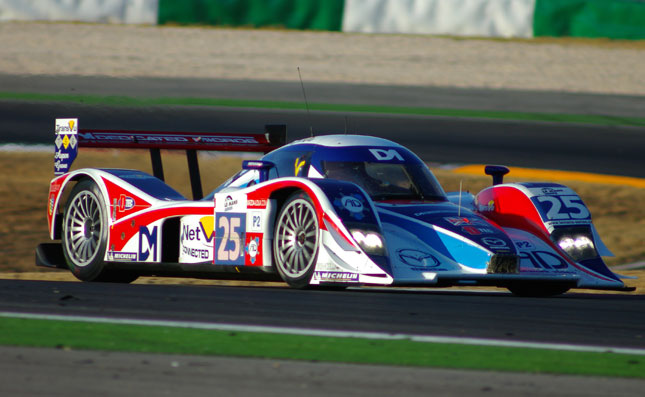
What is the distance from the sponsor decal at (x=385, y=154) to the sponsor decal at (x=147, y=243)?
1947 mm

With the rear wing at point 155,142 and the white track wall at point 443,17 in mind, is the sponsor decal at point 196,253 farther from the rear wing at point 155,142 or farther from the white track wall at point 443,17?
the white track wall at point 443,17

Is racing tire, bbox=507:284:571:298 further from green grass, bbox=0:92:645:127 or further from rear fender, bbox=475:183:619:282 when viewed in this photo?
green grass, bbox=0:92:645:127

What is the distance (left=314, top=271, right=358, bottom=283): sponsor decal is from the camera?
8320 millimetres

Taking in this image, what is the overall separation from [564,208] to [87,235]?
419 centimetres

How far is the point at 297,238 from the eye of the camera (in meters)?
8.75

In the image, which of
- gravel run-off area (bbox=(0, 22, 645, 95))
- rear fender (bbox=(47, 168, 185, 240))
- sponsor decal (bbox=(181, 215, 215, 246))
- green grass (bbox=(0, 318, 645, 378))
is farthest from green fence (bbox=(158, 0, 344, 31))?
green grass (bbox=(0, 318, 645, 378))

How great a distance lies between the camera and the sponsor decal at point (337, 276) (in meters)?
8.32

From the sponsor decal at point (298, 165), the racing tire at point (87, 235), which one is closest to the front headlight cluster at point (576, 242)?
the sponsor decal at point (298, 165)

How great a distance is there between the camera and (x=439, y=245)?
8609mm

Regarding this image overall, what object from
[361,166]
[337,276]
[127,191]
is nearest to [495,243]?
[337,276]

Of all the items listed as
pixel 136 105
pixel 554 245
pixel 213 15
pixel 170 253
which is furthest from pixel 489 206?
pixel 213 15

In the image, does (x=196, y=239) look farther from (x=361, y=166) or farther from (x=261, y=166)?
(x=361, y=166)

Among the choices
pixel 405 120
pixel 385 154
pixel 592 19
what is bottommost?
pixel 385 154

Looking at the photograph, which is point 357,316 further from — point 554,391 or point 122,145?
point 122,145
